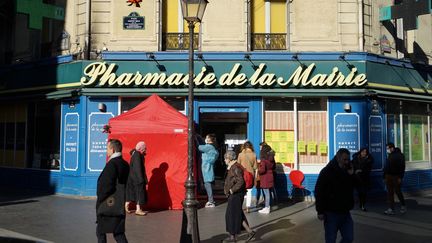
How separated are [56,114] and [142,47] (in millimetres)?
3631

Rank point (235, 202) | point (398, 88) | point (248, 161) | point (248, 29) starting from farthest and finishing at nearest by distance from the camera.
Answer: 1. point (398, 88)
2. point (248, 29)
3. point (248, 161)
4. point (235, 202)

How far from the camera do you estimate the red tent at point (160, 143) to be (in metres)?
12.1

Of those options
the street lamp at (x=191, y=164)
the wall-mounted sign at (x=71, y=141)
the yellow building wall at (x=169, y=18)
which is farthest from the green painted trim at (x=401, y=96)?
the wall-mounted sign at (x=71, y=141)

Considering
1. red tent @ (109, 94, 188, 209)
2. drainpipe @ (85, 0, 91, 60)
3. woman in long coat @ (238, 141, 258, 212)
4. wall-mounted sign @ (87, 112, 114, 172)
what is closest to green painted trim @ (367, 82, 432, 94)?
woman in long coat @ (238, 141, 258, 212)

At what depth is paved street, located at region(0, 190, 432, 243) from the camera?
8914 millimetres

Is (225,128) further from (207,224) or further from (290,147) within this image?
(207,224)

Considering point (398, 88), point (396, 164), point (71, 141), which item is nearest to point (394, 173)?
point (396, 164)

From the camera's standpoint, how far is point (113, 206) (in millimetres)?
6363

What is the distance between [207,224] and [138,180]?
1.95 metres

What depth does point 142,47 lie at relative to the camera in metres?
14.3

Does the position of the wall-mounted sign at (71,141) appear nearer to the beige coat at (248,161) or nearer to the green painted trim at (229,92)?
the green painted trim at (229,92)

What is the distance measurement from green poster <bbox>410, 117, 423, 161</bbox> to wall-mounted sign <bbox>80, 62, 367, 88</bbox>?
11.0 feet

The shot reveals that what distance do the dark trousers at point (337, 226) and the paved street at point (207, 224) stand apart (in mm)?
2059

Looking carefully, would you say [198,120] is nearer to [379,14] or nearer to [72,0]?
[72,0]
